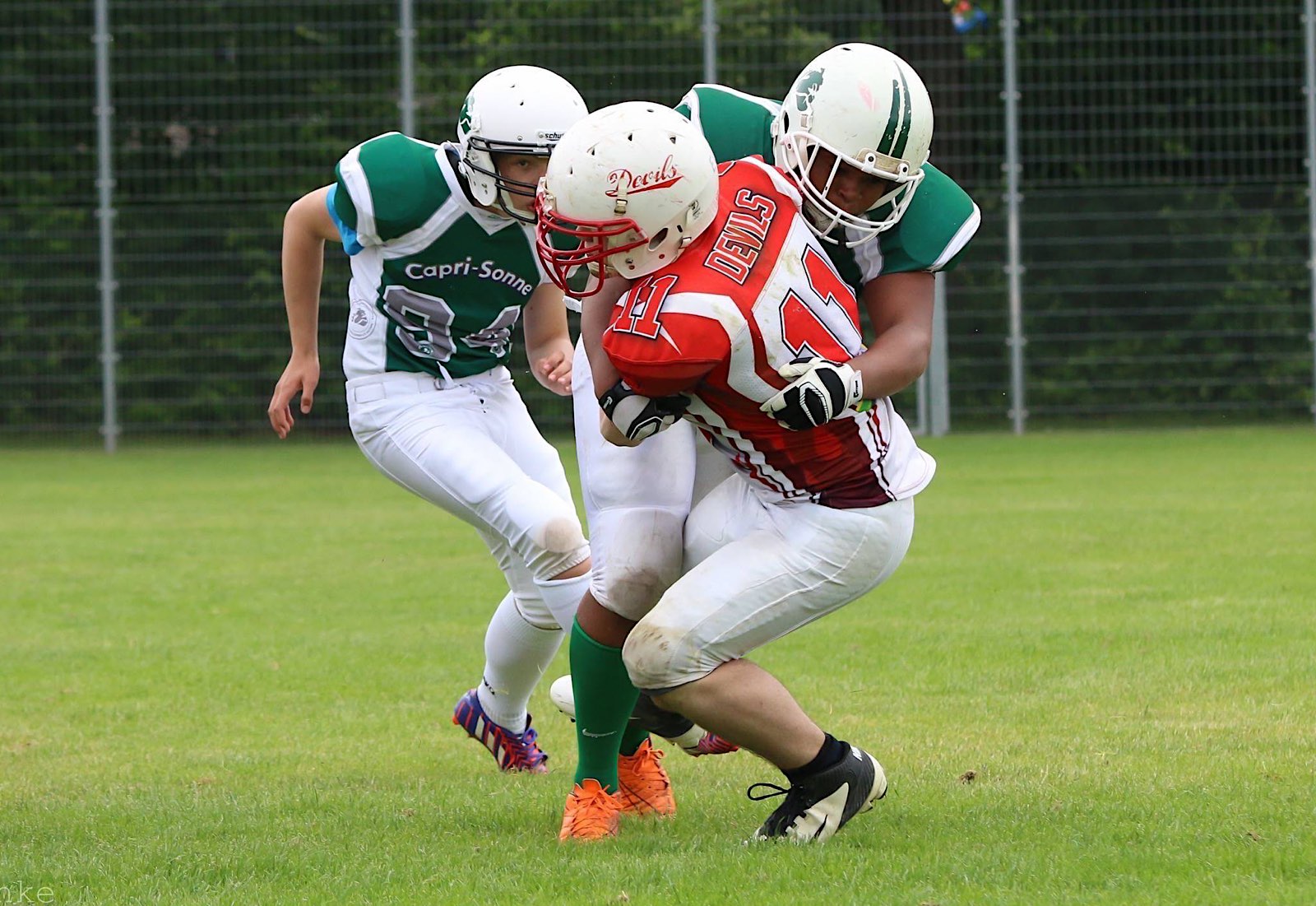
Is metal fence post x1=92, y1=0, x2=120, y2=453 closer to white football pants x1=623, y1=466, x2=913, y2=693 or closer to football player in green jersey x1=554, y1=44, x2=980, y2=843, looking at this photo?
football player in green jersey x1=554, y1=44, x2=980, y2=843

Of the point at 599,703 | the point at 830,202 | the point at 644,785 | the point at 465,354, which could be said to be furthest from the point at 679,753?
the point at 830,202

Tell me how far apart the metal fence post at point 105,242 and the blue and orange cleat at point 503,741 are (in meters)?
14.0

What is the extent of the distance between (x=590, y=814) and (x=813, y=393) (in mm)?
1206

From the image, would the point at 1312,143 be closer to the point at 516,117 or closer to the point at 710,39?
the point at 710,39

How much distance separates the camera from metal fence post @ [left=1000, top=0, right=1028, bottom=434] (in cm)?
1836

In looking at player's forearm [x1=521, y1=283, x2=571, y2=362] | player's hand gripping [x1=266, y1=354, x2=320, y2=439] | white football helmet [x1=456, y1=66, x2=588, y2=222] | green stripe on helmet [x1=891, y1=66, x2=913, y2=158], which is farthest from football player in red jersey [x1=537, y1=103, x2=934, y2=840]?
player's hand gripping [x1=266, y1=354, x2=320, y2=439]

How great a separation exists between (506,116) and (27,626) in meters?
4.28

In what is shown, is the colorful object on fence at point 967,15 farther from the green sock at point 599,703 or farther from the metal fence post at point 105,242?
the green sock at point 599,703

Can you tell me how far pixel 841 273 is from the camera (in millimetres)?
4168

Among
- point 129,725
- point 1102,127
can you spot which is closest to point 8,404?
point 1102,127

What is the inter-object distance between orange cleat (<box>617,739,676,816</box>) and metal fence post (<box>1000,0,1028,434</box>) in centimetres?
1411

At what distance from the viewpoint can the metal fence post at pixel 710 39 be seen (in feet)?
59.9

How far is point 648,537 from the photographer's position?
14.2 feet

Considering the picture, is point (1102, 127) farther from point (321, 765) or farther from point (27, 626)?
point (321, 765)
